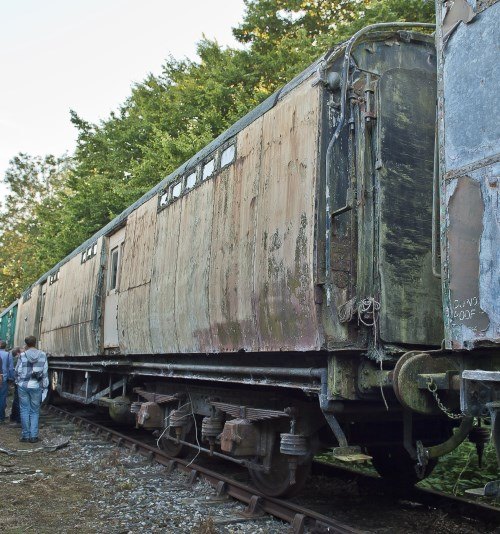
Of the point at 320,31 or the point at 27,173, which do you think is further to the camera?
the point at 27,173

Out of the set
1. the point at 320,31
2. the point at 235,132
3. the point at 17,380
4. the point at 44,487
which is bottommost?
the point at 44,487

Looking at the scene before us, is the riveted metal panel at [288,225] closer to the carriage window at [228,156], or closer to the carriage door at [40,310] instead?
the carriage window at [228,156]

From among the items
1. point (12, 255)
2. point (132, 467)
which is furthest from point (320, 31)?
point (12, 255)

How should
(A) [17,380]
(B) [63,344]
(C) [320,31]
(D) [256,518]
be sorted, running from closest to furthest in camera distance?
(D) [256,518] < (A) [17,380] < (B) [63,344] < (C) [320,31]

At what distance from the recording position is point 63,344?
45.2 feet

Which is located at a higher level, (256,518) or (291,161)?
(291,161)

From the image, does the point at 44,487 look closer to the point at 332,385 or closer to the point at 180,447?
the point at 180,447

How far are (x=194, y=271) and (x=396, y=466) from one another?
3.01 metres

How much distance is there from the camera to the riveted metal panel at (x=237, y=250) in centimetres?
545

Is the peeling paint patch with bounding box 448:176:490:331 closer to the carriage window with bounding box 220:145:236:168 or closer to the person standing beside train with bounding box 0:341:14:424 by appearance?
the carriage window with bounding box 220:145:236:168

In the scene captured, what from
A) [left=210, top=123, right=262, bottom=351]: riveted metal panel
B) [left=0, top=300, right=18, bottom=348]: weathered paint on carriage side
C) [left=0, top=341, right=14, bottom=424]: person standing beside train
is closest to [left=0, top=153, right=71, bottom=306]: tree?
[left=0, top=300, right=18, bottom=348]: weathered paint on carriage side

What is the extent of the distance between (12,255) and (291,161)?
4409 cm

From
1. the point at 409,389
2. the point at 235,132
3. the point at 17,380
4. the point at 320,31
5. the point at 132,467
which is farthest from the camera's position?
the point at 320,31

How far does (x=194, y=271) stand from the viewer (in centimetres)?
661
